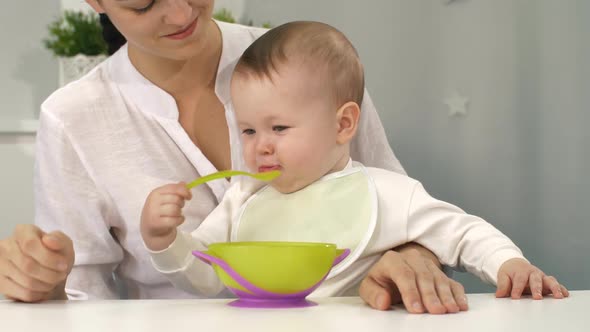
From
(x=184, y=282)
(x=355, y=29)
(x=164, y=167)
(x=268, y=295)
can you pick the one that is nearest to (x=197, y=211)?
(x=164, y=167)

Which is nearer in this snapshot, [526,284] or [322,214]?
[526,284]

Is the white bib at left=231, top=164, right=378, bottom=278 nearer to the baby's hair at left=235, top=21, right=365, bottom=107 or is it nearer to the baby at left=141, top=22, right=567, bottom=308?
the baby at left=141, top=22, right=567, bottom=308

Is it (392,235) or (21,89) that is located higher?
(392,235)

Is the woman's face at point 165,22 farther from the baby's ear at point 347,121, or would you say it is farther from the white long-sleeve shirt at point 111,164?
the baby's ear at point 347,121

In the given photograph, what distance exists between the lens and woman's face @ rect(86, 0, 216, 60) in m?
1.31

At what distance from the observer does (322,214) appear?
1210 mm

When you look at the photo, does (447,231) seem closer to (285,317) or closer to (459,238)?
(459,238)

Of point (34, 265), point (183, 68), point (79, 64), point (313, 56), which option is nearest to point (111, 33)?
point (183, 68)

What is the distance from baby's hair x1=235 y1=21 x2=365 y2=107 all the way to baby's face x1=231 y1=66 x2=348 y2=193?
18 mm

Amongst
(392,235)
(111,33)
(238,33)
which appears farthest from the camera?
(111,33)

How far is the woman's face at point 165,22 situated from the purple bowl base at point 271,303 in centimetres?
57

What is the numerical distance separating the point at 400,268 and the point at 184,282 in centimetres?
39

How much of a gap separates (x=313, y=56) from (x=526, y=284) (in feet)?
1.54

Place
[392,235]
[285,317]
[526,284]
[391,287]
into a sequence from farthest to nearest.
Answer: [392,235], [526,284], [391,287], [285,317]
